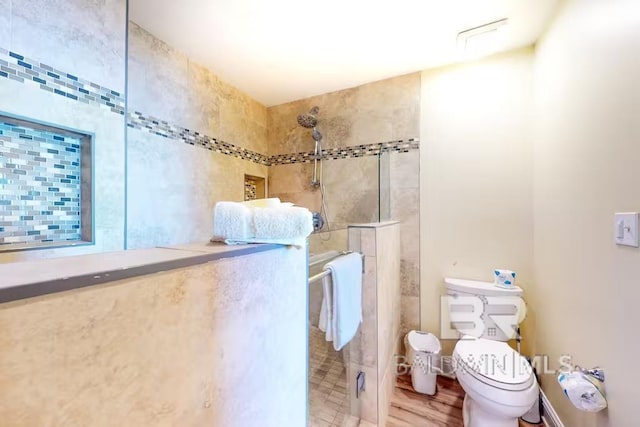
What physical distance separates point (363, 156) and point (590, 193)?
1.50 metres

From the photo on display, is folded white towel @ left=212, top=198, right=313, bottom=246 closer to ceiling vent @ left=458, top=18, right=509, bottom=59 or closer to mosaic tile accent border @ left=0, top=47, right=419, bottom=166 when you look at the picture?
mosaic tile accent border @ left=0, top=47, right=419, bottom=166

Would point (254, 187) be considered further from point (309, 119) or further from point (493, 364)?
point (493, 364)

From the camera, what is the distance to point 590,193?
1184mm

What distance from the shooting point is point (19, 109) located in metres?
1.05

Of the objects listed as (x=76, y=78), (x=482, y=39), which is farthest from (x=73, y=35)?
(x=482, y=39)

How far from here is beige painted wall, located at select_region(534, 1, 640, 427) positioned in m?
0.95

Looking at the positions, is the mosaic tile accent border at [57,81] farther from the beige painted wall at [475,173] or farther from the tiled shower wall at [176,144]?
the beige painted wall at [475,173]

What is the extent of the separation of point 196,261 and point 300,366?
553 millimetres

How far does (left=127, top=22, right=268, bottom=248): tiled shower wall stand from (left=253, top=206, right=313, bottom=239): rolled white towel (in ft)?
4.38

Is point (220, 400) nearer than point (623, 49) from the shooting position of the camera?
Yes

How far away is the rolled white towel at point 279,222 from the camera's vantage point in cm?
67

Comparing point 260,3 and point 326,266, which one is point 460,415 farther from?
point 260,3

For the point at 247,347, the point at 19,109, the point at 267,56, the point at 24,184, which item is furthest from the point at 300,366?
the point at 267,56

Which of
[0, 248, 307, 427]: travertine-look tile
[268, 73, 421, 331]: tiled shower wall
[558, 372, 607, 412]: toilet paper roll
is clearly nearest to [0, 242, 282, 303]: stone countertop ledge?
[0, 248, 307, 427]: travertine-look tile
